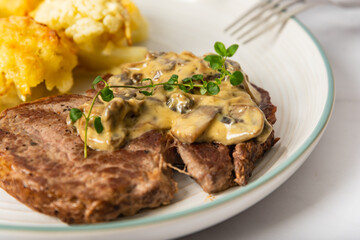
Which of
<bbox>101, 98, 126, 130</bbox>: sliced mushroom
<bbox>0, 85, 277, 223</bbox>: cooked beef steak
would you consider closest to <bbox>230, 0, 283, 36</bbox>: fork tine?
<bbox>0, 85, 277, 223</bbox>: cooked beef steak

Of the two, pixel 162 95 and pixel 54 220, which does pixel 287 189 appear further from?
pixel 54 220

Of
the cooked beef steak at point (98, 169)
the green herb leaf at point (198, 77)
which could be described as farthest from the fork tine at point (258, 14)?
the cooked beef steak at point (98, 169)

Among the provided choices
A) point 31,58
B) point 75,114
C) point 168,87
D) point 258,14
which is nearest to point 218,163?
point 168,87

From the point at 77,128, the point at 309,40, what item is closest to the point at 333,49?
the point at 309,40

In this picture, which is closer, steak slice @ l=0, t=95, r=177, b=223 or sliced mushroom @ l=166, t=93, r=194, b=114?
steak slice @ l=0, t=95, r=177, b=223

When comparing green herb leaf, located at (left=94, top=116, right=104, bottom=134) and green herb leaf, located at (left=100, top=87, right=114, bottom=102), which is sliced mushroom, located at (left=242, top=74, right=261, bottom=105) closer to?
green herb leaf, located at (left=100, top=87, right=114, bottom=102)

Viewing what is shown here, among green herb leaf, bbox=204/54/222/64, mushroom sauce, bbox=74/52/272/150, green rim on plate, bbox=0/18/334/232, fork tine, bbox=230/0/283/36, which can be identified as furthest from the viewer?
fork tine, bbox=230/0/283/36
